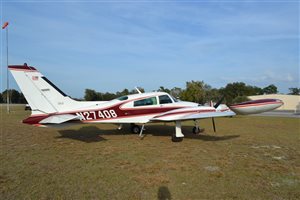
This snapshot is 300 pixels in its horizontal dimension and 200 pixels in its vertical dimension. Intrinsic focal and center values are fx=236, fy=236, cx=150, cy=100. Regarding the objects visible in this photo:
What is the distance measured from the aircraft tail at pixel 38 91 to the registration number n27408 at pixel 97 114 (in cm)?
73

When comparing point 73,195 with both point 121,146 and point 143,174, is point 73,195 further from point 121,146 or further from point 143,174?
point 121,146

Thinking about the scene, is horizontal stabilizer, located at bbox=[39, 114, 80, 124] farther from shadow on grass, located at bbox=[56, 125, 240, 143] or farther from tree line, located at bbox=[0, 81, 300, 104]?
tree line, located at bbox=[0, 81, 300, 104]

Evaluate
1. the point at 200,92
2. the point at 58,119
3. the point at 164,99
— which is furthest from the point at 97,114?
the point at 200,92

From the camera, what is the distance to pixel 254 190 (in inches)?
194

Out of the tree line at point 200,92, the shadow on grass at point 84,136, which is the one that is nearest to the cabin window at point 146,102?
the shadow on grass at point 84,136

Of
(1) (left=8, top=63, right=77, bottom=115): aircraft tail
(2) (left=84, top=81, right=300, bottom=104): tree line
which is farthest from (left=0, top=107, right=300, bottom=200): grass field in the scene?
(2) (left=84, top=81, right=300, bottom=104): tree line

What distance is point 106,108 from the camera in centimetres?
1097

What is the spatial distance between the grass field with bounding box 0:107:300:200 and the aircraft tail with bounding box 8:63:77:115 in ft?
5.10

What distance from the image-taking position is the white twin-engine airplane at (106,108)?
9.34 meters

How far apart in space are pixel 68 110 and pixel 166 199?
7214 mm

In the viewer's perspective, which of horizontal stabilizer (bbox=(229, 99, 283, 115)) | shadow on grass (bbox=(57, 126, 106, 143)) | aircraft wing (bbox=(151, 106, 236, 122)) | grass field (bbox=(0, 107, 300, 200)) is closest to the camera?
grass field (bbox=(0, 107, 300, 200))

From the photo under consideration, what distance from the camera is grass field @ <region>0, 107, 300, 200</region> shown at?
4762mm

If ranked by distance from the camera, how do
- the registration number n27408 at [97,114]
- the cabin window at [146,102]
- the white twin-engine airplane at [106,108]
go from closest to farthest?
1. the white twin-engine airplane at [106,108]
2. the registration number n27408 at [97,114]
3. the cabin window at [146,102]

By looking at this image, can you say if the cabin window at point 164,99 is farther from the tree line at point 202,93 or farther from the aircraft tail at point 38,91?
the tree line at point 202,93
